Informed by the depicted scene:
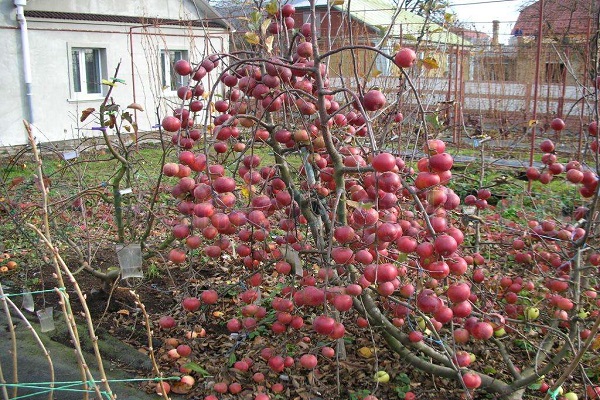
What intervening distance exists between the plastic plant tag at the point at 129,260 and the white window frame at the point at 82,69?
9817 millimetres

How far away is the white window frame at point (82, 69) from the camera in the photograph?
11258 mm

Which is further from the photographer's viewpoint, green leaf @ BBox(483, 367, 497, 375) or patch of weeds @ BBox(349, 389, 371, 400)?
green leaf @ BBox(483, 367, 497, 375)

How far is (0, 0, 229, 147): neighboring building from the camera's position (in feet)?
32.9

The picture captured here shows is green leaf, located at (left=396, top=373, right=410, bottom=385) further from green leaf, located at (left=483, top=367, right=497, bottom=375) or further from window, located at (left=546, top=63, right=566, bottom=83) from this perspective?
window, located at (left=546, top=63, right=566, bottom=83)

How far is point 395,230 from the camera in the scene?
1418mm

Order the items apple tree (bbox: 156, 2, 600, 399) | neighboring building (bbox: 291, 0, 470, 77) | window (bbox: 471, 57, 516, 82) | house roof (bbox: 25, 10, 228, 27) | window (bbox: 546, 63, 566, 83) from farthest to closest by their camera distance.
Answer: window (bbox: 471, 57, 516, 82)
house roof (bbox: 25, 10, 228, 27)
window (bbox: 546, 63, 566, 83)
neighboring building (bbox: 291, 0, 470, 77)
apple tree (bbox: 156, 2, 600, 399)

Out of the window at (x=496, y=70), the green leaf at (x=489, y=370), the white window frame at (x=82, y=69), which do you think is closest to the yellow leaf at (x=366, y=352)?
the green leaf at (x=489, y=370)

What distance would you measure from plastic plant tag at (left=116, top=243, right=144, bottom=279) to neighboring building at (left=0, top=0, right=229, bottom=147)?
7.26m

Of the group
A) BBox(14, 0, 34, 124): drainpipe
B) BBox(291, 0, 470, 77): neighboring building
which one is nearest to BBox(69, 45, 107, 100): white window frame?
BBox(14, 0, 34, 124): drainpipe

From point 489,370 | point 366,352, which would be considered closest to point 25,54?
point 366,352

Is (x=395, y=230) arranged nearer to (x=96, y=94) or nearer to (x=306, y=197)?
(x=306, y=197)

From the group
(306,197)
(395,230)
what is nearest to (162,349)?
(306,197)

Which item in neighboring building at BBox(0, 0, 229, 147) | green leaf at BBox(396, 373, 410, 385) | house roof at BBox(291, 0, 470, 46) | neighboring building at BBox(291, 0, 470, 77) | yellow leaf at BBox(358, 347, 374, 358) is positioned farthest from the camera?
neighboring building at BBox(0, 0, 229, 147)

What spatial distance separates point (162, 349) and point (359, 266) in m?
1.32
